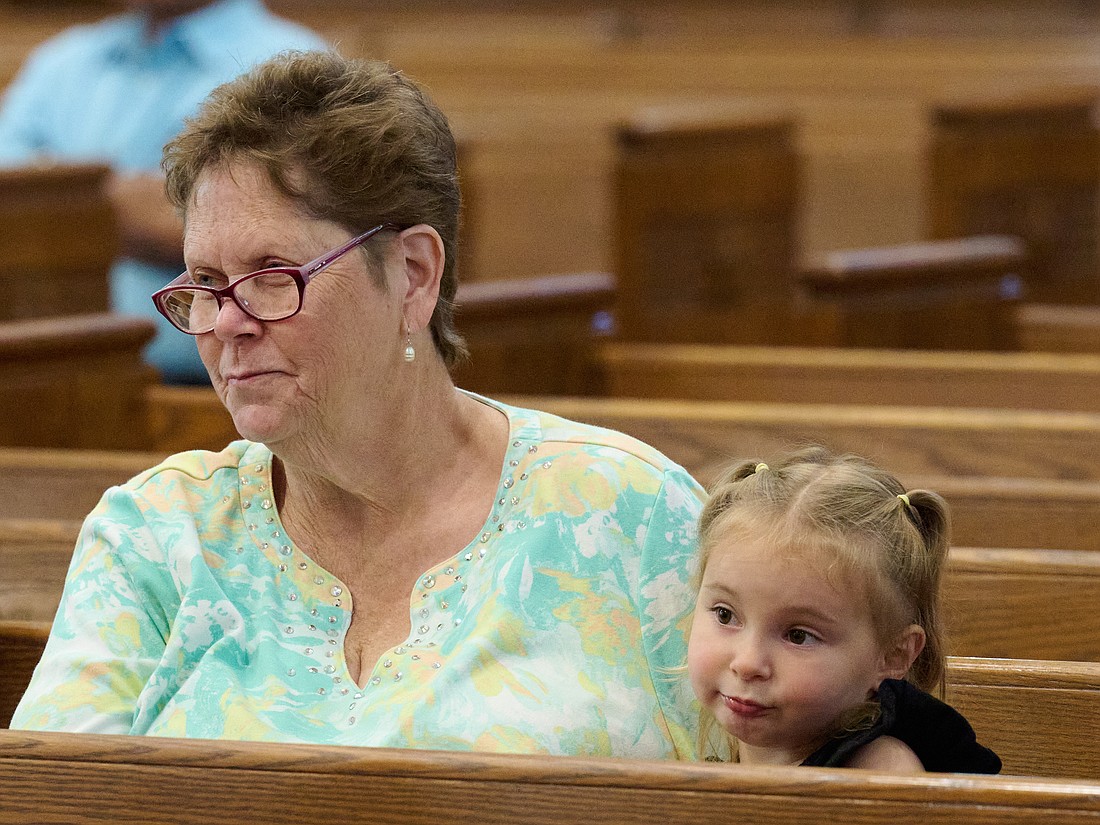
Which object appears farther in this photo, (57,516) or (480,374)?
(480,374)

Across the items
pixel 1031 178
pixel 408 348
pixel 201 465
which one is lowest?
pixel 1031 178

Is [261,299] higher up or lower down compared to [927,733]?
higher up

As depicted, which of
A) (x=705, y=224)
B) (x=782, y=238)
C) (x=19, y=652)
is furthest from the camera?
(x=782, y=238)

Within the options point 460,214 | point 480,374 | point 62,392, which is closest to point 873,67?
point 480,374

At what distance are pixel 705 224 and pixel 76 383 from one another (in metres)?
1.69

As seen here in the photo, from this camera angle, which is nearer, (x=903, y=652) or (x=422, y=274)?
(x=903, y=652)

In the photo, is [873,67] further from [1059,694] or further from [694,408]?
[1059,694]

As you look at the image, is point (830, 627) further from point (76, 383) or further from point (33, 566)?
point (76, 383)

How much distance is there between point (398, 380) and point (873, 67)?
3.77 m

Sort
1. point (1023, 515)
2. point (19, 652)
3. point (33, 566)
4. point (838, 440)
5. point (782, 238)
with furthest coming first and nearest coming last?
point (782, 238) → point (838, 440) → point (1023, 515) → point (33, 566) → point (19, 652)

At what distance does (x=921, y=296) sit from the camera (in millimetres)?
3496

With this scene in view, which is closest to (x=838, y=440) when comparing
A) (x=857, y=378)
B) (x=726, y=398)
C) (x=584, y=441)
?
(x=857, y=378)

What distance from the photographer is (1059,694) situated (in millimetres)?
1421

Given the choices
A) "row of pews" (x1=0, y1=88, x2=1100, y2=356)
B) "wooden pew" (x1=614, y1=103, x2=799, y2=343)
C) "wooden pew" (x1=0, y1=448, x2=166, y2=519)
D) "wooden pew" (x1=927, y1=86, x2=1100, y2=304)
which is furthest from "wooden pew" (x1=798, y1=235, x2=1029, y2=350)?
"wooden pew" (x1=0, y1=448, x2=166, y2=519)
